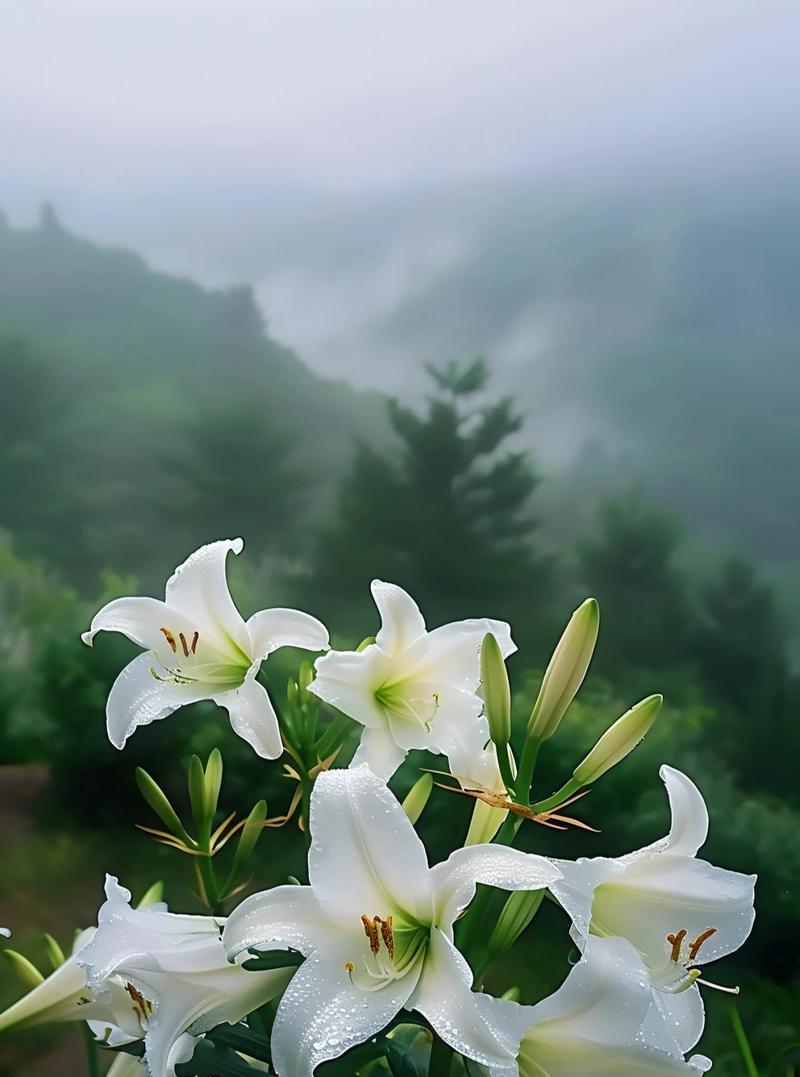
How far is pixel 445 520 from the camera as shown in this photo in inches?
57.4

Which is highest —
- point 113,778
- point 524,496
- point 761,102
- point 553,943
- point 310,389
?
point 761,102

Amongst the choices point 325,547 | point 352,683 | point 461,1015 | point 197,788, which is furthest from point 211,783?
point 325,547

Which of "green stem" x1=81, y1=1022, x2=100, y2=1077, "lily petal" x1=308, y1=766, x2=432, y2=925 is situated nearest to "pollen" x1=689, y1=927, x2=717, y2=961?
"lily petal" x1=308, y1=766, x2=432, y2=925

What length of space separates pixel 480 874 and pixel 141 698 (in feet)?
0.64

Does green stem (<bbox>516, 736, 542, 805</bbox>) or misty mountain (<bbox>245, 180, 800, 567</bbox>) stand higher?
misty mountain (<bbox>245, 180, 800, 567</bbox>)

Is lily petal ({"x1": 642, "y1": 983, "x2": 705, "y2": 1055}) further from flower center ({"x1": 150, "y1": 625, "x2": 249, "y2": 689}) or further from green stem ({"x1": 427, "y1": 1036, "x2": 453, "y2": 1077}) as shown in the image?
flower center ({"x1": 150, "y1": 625, "x2": 249, "y2": 689})

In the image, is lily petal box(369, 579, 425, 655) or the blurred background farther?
the blurred background

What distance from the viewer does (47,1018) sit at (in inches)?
20.9

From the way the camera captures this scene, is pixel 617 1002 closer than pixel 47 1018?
Yes

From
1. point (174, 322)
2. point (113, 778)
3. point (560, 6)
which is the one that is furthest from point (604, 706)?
point (560, 6)

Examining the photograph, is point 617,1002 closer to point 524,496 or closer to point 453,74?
point 524,496

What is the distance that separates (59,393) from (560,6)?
89cm

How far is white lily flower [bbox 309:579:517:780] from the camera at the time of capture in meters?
0.45

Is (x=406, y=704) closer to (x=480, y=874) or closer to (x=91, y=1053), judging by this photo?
(x=480, y=874)
